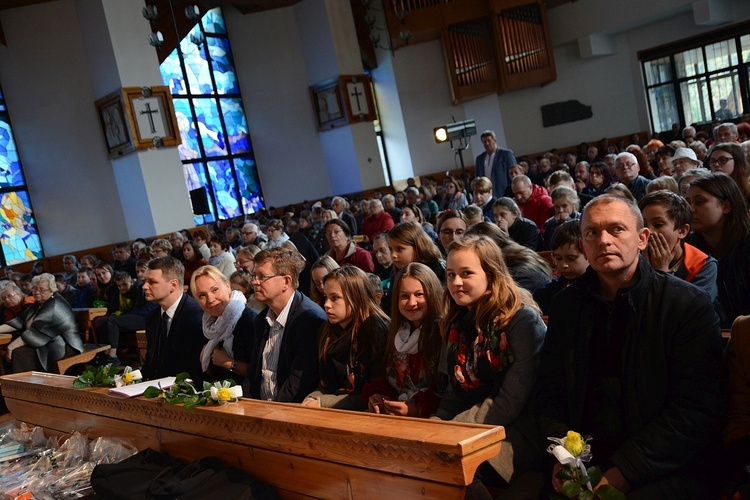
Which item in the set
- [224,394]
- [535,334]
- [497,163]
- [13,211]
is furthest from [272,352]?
[13,211]

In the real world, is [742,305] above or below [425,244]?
below

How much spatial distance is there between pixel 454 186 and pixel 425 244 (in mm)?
5813

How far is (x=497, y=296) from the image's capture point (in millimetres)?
2469

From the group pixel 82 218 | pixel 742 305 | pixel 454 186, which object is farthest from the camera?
pixel 82 218

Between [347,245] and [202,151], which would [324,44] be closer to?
[202,151]

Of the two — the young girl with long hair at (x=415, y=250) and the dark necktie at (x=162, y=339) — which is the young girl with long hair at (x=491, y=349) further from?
the dark necktie at (x=162, y=339)

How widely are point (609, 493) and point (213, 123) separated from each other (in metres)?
13.9

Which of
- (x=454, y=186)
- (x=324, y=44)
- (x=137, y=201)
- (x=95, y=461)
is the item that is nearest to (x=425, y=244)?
(x=95, y=461)

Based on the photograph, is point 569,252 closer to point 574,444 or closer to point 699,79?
point 574,444

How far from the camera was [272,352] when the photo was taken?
350cm

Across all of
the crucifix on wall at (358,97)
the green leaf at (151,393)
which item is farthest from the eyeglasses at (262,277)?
the crucifix on wall at (358,97)

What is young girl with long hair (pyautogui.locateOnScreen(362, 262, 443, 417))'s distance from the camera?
277cm

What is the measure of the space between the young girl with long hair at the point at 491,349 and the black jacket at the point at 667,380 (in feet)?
0.99

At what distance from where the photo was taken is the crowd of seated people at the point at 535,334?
6.45ft
